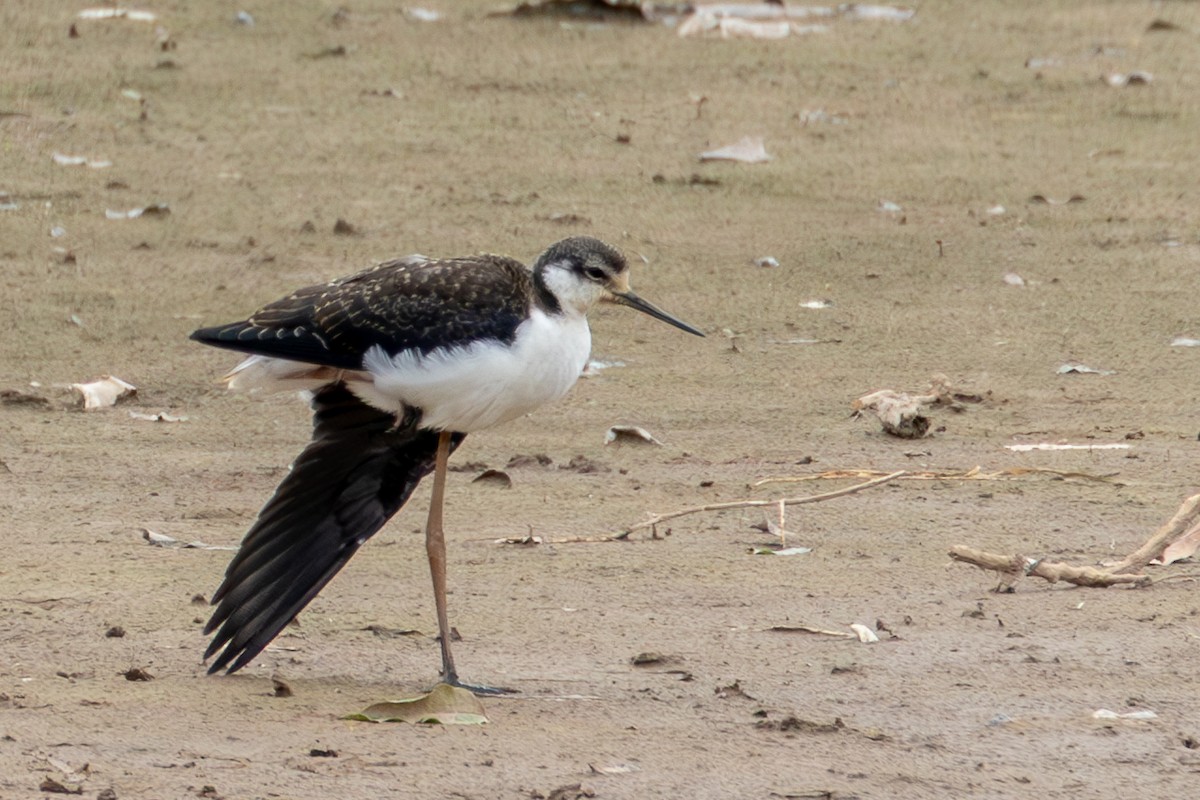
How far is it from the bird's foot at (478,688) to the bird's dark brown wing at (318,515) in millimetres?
439

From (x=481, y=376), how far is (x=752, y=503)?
1.74 metres

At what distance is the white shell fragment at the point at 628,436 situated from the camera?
7340 mm

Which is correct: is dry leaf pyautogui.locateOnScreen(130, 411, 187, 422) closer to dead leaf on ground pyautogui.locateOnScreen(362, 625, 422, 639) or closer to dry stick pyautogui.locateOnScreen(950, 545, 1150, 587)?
dead leaf on ground pyautogui.locateOnScreen(362, 625, 422, 639)

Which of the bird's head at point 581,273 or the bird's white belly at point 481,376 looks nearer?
the bird's white belly at point 481,376

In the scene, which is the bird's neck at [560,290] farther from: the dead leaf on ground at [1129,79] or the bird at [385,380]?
the dead leaf on ground at [1129,79]

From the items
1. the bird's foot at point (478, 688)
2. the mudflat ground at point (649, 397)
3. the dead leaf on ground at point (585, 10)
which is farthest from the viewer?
the dead leaf on ground at point (585, 10)

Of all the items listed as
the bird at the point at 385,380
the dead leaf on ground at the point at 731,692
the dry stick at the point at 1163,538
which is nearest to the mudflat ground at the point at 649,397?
the dead leaf on ground at the point at 731,692

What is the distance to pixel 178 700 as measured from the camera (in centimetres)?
484

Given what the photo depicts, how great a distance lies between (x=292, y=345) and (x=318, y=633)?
2.99 ft

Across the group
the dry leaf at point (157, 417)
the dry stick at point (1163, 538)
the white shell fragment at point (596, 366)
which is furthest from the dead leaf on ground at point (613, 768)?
the white shell fragment at point (596, 366)

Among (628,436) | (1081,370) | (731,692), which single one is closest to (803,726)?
(731,692)

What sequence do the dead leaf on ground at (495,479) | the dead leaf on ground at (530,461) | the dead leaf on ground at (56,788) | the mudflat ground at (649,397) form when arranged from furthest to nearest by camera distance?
the dead leaf on ground at (530,461) < the dead leaf on ground at (495,479) < the mudflat ground at (649,397) < the dead leaf on ground at (56,788)

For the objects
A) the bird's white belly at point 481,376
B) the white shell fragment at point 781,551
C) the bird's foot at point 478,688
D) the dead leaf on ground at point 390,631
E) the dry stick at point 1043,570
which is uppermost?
the bird's white belly at point 481,376

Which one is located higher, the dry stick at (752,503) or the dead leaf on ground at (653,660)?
the dry stick at (752,503)
